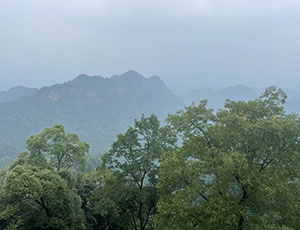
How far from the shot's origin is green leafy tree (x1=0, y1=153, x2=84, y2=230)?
1191 cm

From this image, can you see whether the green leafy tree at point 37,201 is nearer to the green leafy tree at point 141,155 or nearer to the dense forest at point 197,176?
the dense forest at point 197,176

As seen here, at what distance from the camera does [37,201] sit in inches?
511

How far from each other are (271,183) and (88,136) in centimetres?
16875

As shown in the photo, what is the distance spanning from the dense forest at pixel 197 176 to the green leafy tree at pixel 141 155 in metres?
0.06

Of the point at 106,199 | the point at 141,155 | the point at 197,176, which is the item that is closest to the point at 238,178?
the point at 197,176

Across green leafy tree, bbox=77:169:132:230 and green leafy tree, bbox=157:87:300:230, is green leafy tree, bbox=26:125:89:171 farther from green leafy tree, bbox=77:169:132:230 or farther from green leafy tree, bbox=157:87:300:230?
green leafy tree, bbox=157:87:300:230

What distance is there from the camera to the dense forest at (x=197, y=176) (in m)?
8.73

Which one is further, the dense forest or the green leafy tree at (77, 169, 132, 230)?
the green leafy tree at (77, 169, 132, 230)

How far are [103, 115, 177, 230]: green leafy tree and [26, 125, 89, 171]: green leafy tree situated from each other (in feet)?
15.7

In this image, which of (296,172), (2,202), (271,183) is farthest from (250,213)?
(2,202)

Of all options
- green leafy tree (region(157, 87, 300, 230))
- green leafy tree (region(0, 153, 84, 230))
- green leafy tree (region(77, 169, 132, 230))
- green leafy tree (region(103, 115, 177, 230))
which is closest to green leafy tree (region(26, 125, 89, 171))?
green leafy tree (region(77, 169, 132, 230))

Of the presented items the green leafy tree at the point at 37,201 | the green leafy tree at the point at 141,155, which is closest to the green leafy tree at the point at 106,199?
the green leafy tree at the point at 141,155

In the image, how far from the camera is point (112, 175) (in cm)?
1409

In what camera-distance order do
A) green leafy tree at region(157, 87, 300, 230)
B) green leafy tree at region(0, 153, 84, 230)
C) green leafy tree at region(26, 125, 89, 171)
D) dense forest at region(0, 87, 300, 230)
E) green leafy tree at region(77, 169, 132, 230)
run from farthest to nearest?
green leafy tree at region(26, 125, 89, 171)
green leafy tree at region(77, 169, 132, 230)
green leafy tree at region(0, 153, 84, 230)
dense forest at region(0, 87, 300, 230)
green leafy tree at region(157, 87, 300, 230)
